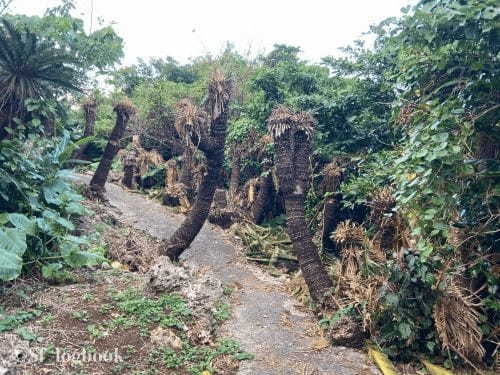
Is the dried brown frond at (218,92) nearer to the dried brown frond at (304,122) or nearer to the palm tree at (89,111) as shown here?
the dried brown frond at (304,122)

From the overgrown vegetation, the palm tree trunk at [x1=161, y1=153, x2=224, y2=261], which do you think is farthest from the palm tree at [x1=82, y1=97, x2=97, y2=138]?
the palm tree trunk at [x1=161, y1=153, x2=224, y2=261]

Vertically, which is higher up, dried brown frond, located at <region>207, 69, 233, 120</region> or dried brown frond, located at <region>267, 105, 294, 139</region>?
dried brown frond, located at <region>207, 69, 233, 120</region>

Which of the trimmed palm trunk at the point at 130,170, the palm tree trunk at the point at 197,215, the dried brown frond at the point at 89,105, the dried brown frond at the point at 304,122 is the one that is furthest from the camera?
the trimmed palm trunk at the point at 130,170

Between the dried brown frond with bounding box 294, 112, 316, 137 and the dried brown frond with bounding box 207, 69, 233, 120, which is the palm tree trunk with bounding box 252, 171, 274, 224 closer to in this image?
the dried brown frond with bounding box 207, 69, 233, 120

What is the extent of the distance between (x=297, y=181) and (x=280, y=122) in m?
1.03

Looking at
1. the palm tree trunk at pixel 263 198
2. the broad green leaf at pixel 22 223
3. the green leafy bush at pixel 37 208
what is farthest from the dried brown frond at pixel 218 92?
the palm tree trunk at pixel 263 198

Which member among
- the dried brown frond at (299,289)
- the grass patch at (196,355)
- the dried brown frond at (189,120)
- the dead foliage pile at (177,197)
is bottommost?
the grass patch at (196,355)

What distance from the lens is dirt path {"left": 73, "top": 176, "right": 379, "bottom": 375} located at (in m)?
4.34

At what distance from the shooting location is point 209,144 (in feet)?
23.3

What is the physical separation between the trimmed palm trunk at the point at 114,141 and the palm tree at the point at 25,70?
328 centimetres

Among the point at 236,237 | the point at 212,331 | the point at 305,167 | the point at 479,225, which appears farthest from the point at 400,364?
the point at 236,237

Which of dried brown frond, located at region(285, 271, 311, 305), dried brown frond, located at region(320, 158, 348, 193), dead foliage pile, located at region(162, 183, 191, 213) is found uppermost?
dried brown frond, located at region(320, 158, 348, 193)

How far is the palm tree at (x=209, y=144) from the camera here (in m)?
6.90

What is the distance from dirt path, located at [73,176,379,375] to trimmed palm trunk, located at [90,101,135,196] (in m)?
1.48
